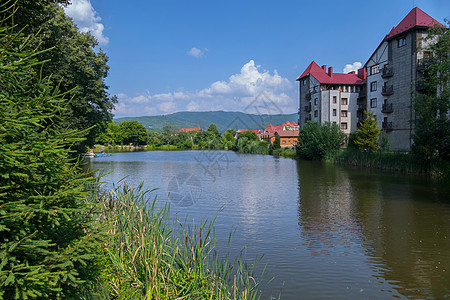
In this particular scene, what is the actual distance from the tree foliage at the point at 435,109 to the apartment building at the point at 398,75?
14525mm

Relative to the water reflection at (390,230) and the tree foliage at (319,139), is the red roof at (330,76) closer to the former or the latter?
the tree foliage at (319,139)

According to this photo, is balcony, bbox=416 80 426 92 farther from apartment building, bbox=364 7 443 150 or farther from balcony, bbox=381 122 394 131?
balcony, bbox=381 122 394 131

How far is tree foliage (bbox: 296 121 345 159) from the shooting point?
51.0m

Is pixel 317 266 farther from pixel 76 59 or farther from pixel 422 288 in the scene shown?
pixel 76 59

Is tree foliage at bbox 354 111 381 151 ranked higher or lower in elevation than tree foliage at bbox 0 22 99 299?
higher

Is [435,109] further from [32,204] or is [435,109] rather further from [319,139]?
[32,204]

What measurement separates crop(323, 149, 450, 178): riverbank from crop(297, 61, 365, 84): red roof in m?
19.8

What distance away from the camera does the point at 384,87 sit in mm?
49438

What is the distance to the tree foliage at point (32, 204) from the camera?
3.35 metres

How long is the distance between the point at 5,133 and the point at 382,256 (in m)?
9.80

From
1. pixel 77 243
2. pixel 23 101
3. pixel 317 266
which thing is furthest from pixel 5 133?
pixel 317 266

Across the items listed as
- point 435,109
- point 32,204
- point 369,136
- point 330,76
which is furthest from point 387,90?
point 32,204

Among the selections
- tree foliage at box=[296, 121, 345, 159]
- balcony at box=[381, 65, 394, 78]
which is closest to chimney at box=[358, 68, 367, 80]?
balcony at box=[381, 65, 394, 78]

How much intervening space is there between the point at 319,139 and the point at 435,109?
83.9 feet
